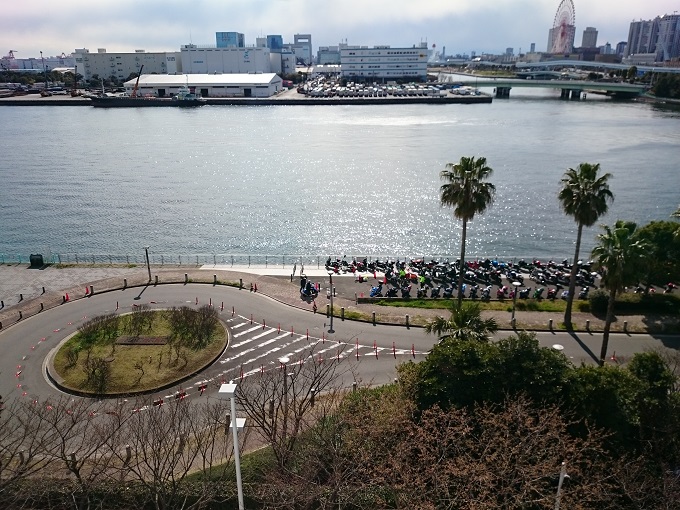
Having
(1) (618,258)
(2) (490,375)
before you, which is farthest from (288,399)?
(1) (618,258)

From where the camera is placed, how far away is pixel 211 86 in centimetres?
17550

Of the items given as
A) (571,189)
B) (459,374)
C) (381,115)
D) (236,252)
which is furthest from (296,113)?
(459,374)

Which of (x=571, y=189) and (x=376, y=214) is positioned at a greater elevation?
(x=571, y=189)

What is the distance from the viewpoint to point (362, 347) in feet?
87.4

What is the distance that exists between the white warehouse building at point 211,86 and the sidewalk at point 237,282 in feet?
479

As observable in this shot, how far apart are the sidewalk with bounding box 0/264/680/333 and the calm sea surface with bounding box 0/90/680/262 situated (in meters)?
12.2

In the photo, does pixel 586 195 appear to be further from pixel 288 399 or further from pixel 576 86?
pixel 576 86

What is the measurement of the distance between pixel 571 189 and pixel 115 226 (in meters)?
48.7

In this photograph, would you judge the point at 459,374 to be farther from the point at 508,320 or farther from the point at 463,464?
the point at 508,320

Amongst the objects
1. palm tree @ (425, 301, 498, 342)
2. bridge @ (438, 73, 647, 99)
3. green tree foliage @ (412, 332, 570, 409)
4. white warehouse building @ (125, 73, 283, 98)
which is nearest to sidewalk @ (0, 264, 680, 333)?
palm tree @ (425, 301, 498, 342)

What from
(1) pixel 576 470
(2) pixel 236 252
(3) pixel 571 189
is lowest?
(2) pixel 236 252

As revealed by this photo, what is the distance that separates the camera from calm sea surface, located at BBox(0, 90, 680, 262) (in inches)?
2164

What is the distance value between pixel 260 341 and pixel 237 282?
906 centimetres

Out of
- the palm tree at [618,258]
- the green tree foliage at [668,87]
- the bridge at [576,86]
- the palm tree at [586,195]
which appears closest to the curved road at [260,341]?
the palm tree at [618,258]
